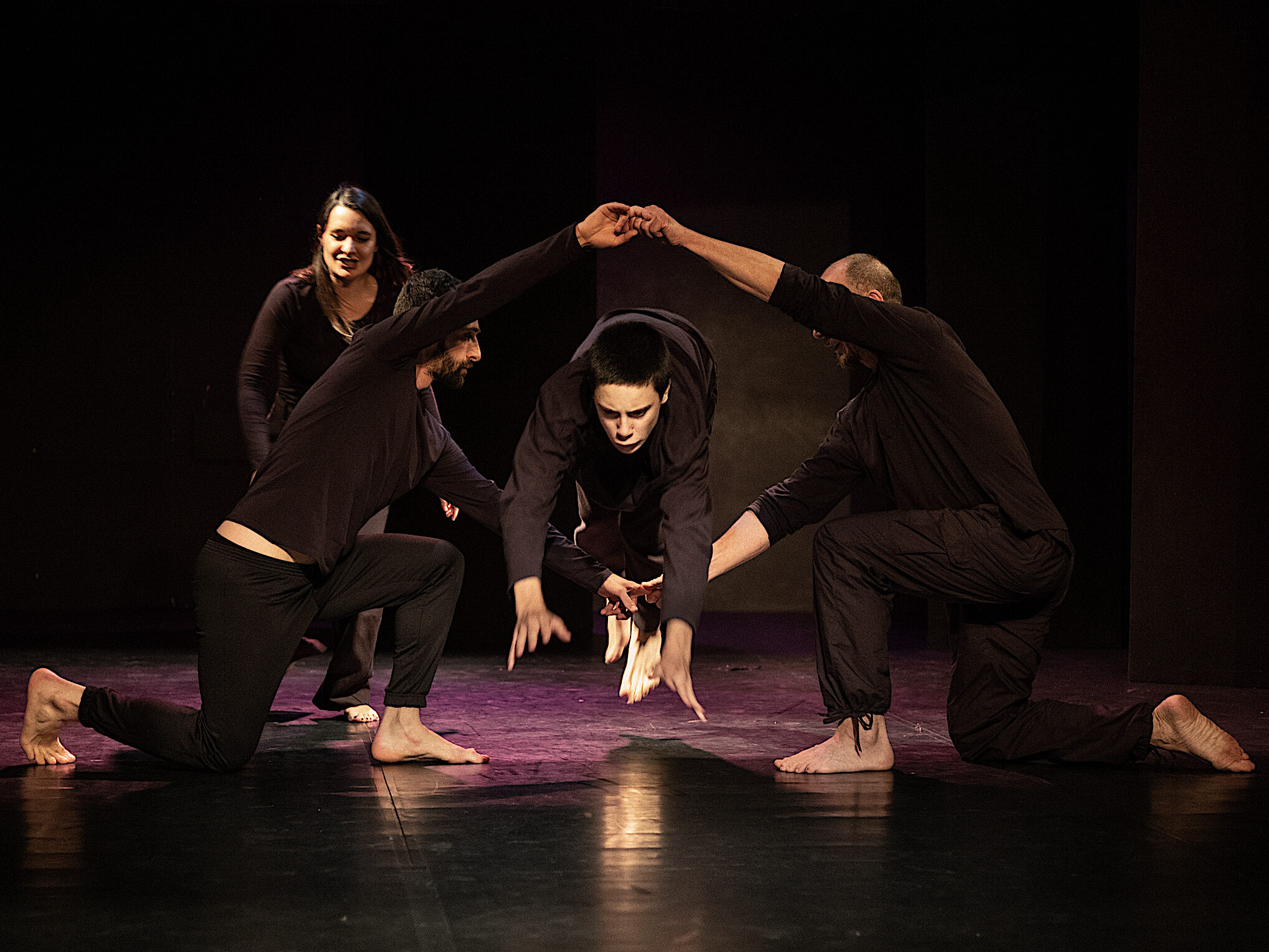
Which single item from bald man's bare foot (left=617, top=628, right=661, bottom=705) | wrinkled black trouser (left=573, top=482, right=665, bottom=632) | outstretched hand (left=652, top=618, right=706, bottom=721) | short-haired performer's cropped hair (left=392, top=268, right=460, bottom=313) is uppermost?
short-haired performer's cropped hair (left=392, top=268, right=460, bottom=313)

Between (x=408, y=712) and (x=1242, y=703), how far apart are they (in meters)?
2.63

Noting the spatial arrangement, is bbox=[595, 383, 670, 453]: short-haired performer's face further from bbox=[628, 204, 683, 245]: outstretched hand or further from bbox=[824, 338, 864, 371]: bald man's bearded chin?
bbox=[824, 338, 864, 371]: bald man's bearded chin

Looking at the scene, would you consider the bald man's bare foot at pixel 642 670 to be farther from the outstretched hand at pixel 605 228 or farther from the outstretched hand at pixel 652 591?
the outstretched hand at pixel 605 228

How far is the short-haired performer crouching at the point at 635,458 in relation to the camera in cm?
282

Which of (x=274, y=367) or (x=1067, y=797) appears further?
(x=274, y=367)

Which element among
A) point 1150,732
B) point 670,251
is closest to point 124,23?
point 670,251

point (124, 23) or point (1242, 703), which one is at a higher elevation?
point (124, 23)

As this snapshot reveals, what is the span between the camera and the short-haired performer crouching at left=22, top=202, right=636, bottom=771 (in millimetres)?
2906

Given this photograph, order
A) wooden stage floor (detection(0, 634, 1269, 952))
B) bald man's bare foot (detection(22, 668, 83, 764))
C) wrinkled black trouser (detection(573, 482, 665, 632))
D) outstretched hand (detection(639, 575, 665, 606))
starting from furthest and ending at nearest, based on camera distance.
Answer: wrinkled black trouser (detection(573, 482, 665, 632)), outstretched hand (detection(639, 575, 665, 606)), bald man's bare foot (detection(22, 668, 83, 764)), wooden stage floor (detection(0, 634, 1269, 952))

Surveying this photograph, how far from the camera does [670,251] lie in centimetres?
671

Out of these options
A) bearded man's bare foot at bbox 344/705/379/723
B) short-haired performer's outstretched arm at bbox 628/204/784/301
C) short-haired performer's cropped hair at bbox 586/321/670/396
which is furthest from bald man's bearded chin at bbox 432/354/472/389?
bearded man's bare foot at bbox 344/705/379/723

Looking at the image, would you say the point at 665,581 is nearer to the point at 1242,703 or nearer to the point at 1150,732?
the point at 1150,732

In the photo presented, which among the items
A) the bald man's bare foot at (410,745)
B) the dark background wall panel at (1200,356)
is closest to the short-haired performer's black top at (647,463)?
the bald man's bare foot at (410,745)

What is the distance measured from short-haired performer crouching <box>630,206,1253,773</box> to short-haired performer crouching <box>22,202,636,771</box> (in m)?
0.47
